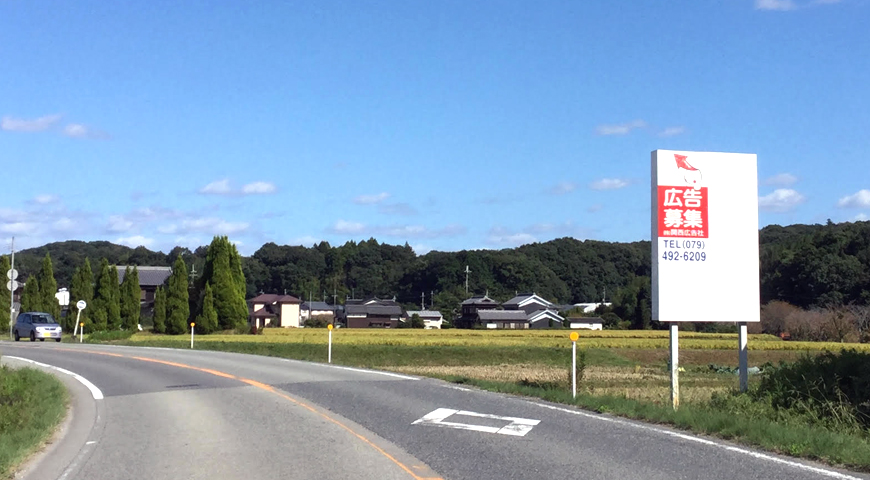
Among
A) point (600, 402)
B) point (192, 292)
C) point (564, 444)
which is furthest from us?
point (192, 292)

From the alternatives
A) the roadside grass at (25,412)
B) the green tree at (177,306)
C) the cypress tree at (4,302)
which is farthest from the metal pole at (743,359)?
the cypress tree at (4,302)

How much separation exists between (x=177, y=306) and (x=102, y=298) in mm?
5531

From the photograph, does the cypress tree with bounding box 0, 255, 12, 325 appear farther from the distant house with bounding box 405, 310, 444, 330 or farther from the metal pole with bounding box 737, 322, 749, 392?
the distant house with bounding box 405, 310, 444, 330

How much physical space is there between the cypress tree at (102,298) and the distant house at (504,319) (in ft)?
191

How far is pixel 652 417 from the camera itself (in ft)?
39.3

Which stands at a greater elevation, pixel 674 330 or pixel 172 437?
pixel 674 330

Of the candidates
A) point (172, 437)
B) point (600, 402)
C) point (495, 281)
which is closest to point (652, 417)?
point (600, 402)

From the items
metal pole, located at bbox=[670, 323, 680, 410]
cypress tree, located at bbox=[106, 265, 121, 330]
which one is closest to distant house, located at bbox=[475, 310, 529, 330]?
cypress tree, located at bbox=[106, 265, 121, 330]

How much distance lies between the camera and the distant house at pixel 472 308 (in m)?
118

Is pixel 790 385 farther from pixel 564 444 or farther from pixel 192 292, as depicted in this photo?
pixel 192 292

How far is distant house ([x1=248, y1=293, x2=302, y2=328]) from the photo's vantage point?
4131 inches

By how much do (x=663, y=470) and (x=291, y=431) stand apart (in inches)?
207

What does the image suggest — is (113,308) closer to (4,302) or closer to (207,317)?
(207,317)

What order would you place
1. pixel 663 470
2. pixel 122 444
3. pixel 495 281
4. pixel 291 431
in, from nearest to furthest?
pixel 663 470
pixel 122 444
pixel 291 431
pixel 495 281
